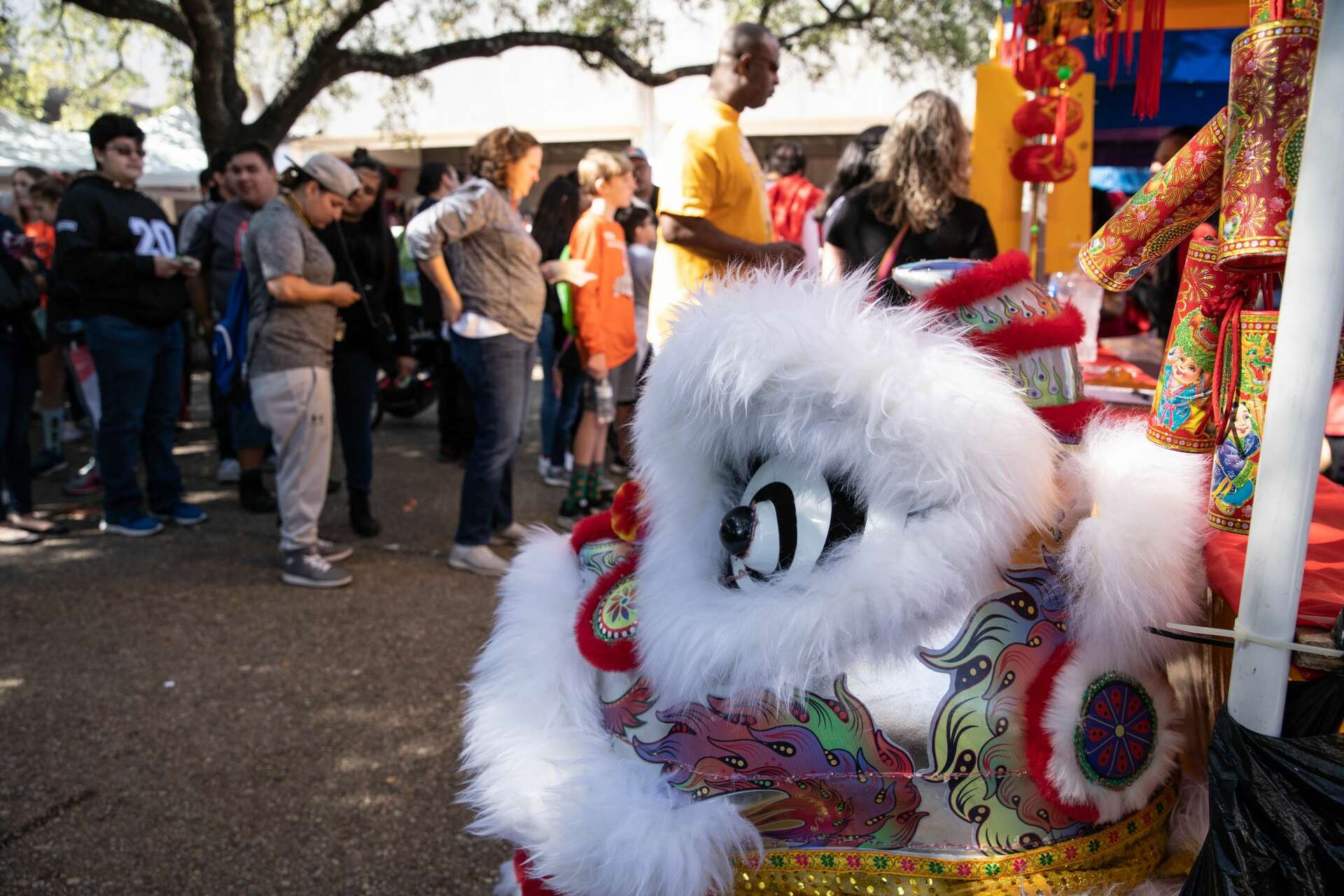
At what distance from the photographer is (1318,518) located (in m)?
1.57

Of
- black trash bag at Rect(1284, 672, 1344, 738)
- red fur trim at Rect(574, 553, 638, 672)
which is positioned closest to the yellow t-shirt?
red fur trim at Rect(574, 553, 638, 672)

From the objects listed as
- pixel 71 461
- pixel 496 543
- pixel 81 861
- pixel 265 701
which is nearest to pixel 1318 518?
pixel 81 861

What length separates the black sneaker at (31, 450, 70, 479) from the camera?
628 cm

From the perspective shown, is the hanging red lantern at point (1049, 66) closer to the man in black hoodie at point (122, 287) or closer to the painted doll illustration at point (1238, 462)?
the painted doll illustration at point (1238, 462)

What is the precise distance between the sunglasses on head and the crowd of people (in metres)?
0.04

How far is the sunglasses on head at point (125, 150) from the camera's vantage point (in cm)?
444

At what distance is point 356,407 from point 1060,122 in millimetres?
3428

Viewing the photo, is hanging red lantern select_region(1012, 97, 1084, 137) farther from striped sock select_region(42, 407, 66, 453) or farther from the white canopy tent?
the white canopy tent

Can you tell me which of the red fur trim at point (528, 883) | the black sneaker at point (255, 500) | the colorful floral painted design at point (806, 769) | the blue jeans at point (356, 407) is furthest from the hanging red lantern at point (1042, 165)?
the black sneaker at point (255, 500)

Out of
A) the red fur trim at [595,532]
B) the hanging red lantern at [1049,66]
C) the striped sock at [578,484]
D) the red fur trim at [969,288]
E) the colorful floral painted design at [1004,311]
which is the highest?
the hanging red lantern at [1049,66]

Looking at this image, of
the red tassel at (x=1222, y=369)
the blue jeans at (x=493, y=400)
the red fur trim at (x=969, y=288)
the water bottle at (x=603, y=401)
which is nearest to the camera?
the red tassel at (x=1222, y=369)

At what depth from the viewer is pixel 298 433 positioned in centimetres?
399

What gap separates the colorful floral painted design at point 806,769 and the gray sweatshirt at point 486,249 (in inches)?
115

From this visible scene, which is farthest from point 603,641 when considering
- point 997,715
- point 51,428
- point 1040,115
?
point 51,428
